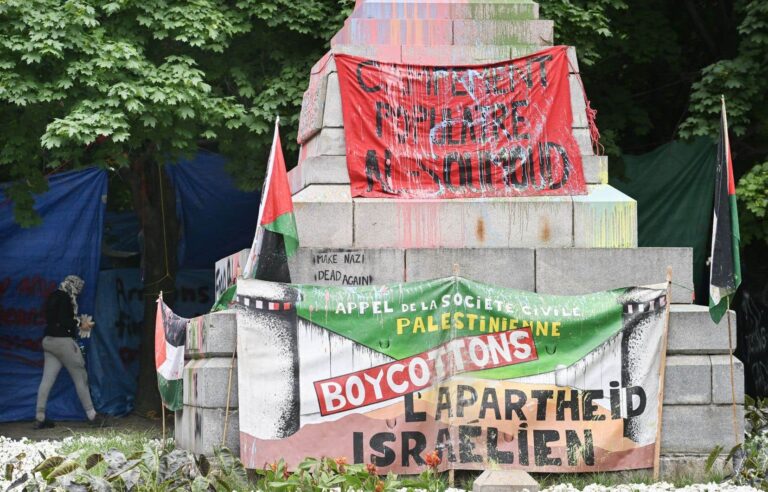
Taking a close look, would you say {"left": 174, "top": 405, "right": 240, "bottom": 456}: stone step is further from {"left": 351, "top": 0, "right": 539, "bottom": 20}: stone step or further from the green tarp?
the green tarp

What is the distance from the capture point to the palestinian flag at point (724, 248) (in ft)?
34.6

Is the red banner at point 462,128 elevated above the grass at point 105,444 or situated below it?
above

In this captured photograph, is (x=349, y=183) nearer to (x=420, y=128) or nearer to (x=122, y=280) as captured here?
(x=420, y=128)

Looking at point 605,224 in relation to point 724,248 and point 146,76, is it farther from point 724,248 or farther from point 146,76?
point 146,76

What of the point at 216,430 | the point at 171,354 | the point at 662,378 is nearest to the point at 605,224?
the point at 662,378

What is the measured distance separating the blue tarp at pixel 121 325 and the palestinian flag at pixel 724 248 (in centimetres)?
1343

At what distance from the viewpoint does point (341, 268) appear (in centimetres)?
1120

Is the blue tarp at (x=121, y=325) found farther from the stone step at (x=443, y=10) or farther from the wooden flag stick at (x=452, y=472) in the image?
the wooden flag stick at (x=452, y=472)

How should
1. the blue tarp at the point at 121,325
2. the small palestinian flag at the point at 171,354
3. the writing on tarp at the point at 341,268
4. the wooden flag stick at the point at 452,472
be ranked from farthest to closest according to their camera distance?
1. the blue tarp at the point at 121,325
2. the small palestinian flag at the point at 171,354
3. the writing on tarp at the point at 341,268
4. the wooden flag stick at the point at 452,472

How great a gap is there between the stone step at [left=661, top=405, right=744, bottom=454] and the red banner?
7.77 ft

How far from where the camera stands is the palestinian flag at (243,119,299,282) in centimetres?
1076

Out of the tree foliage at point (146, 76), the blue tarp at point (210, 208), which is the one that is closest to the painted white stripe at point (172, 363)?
the tree foliage at point (146, 76)

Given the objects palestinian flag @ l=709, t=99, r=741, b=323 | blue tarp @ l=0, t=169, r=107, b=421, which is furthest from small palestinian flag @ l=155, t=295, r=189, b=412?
blue tarp @ l=0, t=169, r=107, b=421

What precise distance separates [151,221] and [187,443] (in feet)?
33.3
